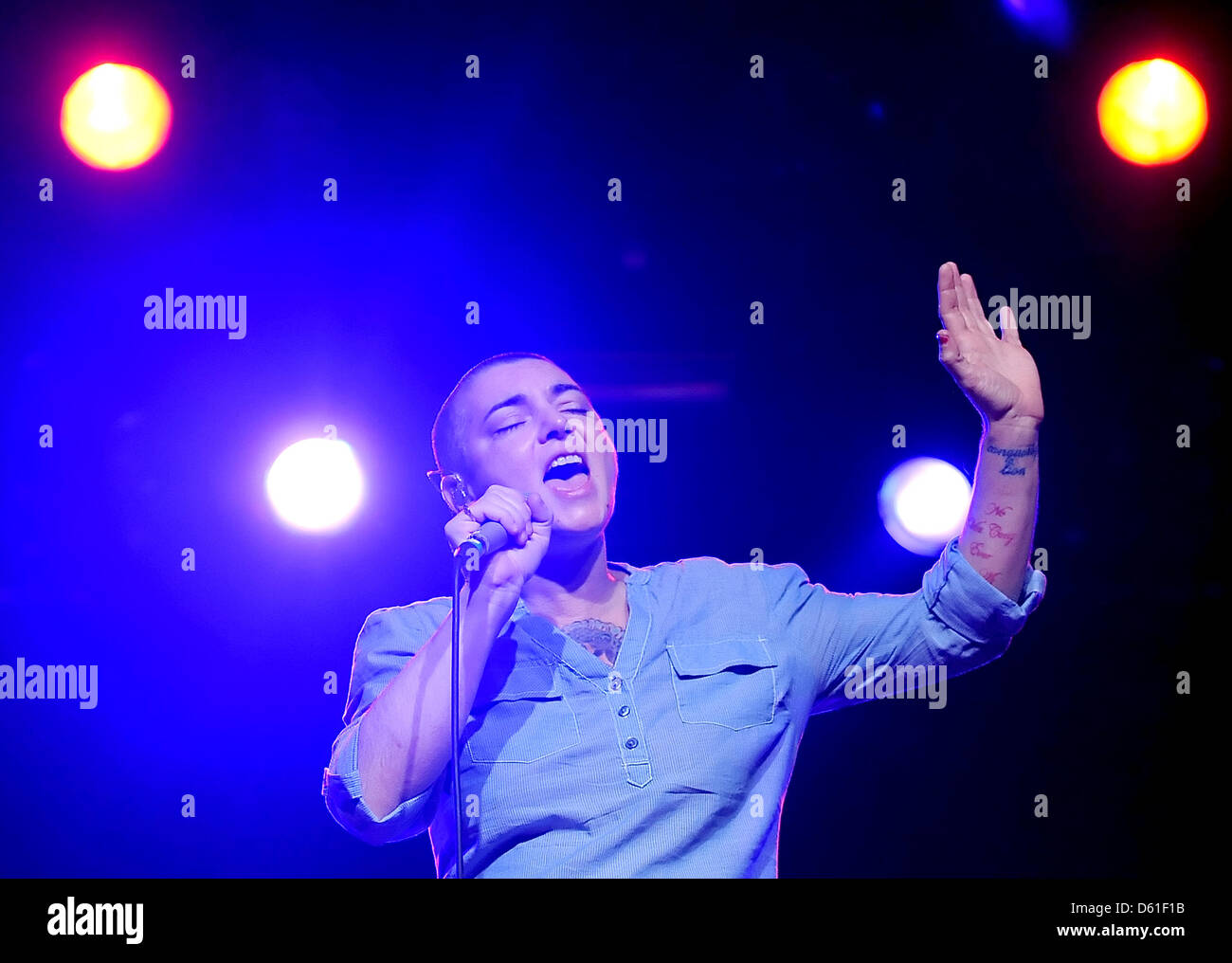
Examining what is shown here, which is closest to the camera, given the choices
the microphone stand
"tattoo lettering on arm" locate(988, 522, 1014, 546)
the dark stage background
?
the microphone stand

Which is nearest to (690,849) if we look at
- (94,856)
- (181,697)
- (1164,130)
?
(181,697)

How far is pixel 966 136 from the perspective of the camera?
7.61 ft

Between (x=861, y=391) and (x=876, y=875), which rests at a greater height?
(x=861, y=391)

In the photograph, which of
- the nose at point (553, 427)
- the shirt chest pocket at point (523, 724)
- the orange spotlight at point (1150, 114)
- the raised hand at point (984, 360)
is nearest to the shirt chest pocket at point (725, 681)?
the shirt chest pocket at point (523, 724)

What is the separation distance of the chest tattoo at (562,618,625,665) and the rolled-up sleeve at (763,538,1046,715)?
296 mm

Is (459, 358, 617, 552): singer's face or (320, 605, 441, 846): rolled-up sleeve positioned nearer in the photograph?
(320, 605, 441, 846): rolled-up sleeve

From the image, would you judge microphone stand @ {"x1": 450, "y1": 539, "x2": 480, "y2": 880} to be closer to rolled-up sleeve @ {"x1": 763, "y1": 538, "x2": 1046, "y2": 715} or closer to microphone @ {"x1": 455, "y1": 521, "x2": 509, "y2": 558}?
microphone @ {"x1": 455, "y1": 521, "x2": 509, "y2": 558}

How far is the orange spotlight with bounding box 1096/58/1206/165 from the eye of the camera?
2322 mm

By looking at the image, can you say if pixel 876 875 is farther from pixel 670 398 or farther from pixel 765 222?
pixel 765 222

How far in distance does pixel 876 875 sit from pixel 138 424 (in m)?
1.69

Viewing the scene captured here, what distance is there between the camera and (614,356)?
225 centimetres

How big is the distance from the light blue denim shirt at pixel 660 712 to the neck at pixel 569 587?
0.14 ft

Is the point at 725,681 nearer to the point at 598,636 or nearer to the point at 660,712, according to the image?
the point at 660,712

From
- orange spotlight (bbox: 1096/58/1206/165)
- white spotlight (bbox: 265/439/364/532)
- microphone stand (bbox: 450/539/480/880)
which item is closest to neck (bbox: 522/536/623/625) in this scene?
microphone stand (bbox: 450/539/480/880)
